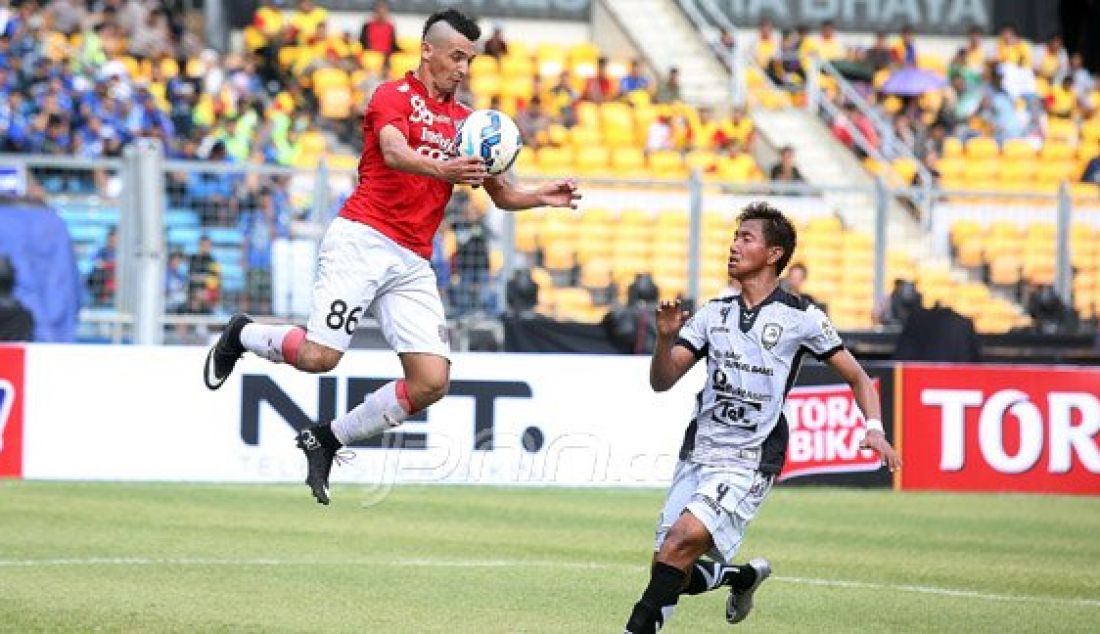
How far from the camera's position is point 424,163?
10.5 m

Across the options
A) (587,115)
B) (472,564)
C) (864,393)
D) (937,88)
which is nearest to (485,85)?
(587,115)

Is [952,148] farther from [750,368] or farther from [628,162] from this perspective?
[750,368]

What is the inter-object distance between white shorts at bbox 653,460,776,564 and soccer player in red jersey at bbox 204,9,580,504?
7.11 ft

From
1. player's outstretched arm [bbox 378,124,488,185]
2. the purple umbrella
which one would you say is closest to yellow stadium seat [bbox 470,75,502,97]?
the purple umbrella

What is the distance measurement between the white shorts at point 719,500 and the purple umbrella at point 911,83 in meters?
22.9

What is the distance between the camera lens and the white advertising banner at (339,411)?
17.2 m

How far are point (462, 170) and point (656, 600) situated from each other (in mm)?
2594

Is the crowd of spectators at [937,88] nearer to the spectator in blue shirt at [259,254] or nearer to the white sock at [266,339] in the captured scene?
the spectator in blue shirt at [259,254]

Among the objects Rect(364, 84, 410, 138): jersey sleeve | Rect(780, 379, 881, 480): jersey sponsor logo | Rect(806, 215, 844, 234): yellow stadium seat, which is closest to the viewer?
Rect(364, 84, 410, 138): jersey sleeve

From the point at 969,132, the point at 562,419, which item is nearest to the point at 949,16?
the point at 969,132

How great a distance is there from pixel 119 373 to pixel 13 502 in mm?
2411

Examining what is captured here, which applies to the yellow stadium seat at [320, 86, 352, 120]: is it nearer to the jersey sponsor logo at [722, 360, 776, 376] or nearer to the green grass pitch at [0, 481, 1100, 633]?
the green grass pitch at [0, 481, 1100, 633]

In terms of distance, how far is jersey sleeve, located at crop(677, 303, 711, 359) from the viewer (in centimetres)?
925

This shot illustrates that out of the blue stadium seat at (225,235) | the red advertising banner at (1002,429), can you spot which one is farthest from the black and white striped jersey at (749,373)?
the blue stadium seat at (225,235)
